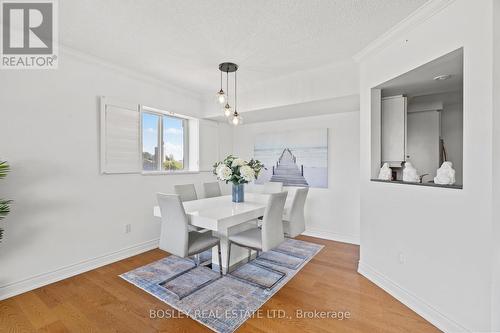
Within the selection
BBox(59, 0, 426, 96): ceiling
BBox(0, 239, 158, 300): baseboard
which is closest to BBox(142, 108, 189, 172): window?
BBox(59, 0, 426, 96): ceiling

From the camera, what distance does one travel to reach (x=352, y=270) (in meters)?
2.75

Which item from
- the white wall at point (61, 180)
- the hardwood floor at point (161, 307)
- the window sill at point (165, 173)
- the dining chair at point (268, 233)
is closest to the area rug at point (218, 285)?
the hardwood floor at point (161, 307)

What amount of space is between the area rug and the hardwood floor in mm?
82

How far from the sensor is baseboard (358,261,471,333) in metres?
1.72

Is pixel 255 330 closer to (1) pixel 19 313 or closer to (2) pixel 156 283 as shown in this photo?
(2) pixel 156 283

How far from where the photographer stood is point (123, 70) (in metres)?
3.13

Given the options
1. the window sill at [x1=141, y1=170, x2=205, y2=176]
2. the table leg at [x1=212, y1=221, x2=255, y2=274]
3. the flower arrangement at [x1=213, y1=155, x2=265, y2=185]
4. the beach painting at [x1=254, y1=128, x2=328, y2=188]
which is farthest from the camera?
the beach painting at [x1=254, y1=128, x2=328, y2=188]

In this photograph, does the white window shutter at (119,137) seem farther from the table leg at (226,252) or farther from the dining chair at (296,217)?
the dining chair at (296,217)

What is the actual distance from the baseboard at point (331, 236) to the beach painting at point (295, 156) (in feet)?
2.62

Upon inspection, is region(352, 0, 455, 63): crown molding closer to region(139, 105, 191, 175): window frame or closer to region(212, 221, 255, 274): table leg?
region(212, 221, 255, 274): table leg

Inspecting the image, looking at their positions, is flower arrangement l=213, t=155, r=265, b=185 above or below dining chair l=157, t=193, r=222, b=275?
above

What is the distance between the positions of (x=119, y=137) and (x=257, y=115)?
225 cm

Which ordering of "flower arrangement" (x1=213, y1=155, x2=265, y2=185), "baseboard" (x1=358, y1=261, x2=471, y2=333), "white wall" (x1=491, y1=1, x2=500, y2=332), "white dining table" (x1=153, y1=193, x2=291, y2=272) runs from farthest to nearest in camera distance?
"flower arrangement" (x1=213, y1=155, x2=265, y2=185) < "white dining table" (x1=153, y1=193, x2=291, y2=272) < "baseboard" (x1=358, y1=261, x2=471, y2=333) < "white wall" (x1=491, y1=1, x2=500, y2=332)

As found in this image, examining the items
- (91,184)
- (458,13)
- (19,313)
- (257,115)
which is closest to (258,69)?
(257,115)
